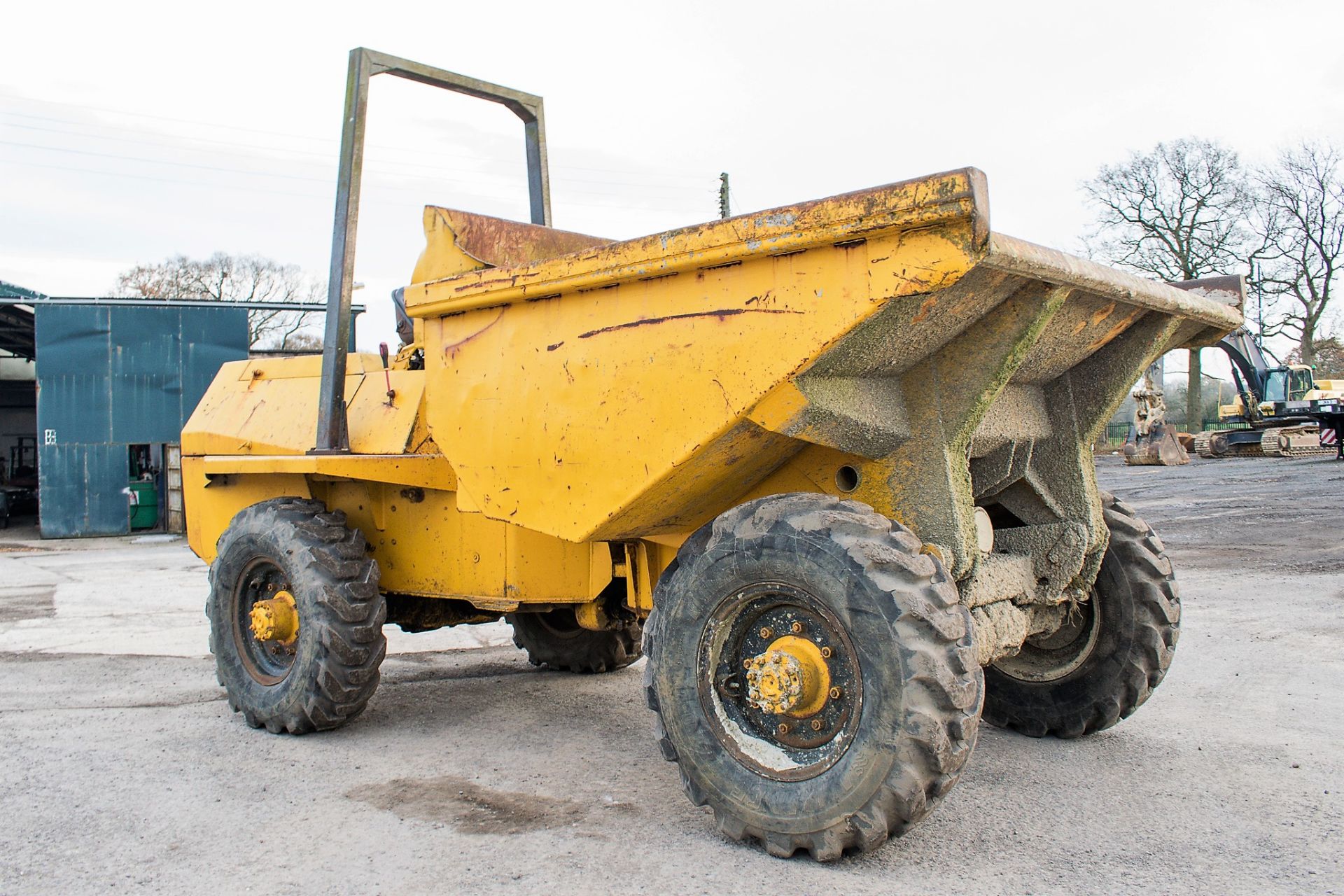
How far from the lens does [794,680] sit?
3180 millimetres

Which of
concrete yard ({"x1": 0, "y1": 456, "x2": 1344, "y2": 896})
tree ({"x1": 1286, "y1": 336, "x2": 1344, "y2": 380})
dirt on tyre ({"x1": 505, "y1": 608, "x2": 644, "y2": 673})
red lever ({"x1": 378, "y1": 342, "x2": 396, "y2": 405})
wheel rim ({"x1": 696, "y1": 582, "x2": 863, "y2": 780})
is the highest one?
tree ({"x1": 1286, "y1": 336, "x2": 1344, "y2": 380})

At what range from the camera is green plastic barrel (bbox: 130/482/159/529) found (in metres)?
19.8

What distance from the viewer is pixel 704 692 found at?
3367 mm

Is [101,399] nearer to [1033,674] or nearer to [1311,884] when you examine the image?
[1033,674]

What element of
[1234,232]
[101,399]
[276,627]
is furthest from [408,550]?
[1234,232]

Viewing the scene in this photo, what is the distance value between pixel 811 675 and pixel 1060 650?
1.73 meters

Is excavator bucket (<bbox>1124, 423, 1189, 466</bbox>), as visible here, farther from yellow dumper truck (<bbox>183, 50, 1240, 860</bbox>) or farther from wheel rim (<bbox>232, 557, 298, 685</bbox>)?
wheel rim (<bbox>232, 557, 298, 685</bbox>)

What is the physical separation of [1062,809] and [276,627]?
134 inches

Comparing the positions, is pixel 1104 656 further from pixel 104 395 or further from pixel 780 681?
pixel 104 395

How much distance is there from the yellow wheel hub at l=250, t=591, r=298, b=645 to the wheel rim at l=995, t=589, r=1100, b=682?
123 inches

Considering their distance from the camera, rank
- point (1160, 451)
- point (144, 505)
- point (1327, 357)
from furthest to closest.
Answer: point (1327, 357) < point (1160, 451) < point (144, 505)

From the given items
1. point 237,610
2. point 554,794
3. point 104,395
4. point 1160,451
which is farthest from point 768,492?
point 1160,451

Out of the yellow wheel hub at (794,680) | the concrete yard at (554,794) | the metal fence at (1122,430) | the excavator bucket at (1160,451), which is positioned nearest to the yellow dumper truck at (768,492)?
the yellow wheel hub at (794,680)

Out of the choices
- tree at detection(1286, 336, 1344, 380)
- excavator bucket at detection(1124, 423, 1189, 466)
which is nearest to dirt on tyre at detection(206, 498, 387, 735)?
excavator bucket at detection(1124, 423, 1189, 466)
